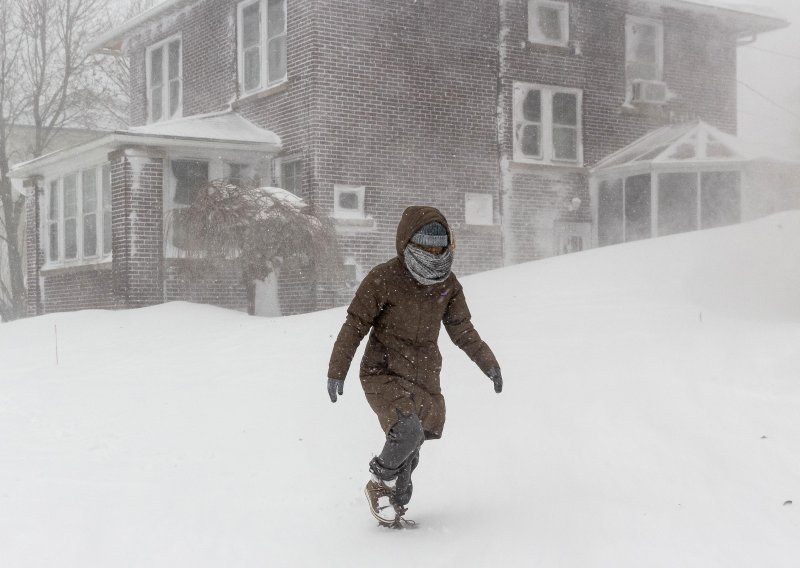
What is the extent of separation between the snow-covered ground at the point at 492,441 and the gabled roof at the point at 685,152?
7.95m

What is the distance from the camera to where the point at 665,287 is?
34.8ft

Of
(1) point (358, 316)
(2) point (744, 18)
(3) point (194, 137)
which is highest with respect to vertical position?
(2) point (744, 18)

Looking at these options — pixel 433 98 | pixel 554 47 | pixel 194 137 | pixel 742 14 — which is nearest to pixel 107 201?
pixel 194 137

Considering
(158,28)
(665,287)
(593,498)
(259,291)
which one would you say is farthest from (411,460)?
(158,28)

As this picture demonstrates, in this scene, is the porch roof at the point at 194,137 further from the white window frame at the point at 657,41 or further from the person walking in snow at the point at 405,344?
the person walking in snow at the point at 405,344

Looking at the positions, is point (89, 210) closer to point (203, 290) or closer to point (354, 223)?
point (203, 290)

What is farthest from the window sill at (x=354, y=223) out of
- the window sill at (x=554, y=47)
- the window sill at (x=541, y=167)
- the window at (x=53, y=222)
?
the window at (x=53, y=222)

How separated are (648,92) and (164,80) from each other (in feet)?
33.2

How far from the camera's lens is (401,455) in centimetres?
551

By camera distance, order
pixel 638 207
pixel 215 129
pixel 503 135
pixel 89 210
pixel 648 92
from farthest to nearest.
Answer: pixel 648 92, pixel 638 207, pixel 503 135, pixel 89 210, pixel 215 129

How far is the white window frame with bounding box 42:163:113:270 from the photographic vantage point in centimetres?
1842

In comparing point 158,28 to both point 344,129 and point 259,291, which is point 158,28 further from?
point 259,291

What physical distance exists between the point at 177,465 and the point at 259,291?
8.89 metres

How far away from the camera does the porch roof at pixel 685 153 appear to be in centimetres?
1980
